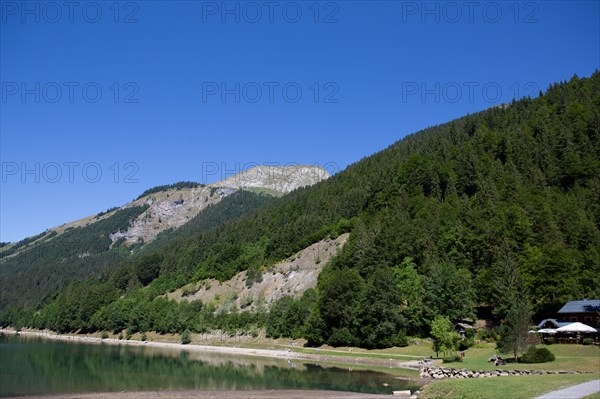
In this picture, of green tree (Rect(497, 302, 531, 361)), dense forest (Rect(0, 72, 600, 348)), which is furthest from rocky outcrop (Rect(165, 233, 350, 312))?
green tree (Rect(497, 302, 531, 361))

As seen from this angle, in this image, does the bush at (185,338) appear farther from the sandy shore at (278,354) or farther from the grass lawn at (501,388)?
the grass lawn at (501,388)

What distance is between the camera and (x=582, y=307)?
6531cm

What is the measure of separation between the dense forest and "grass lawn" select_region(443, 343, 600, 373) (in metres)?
16.5

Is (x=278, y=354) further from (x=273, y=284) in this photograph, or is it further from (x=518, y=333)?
(x=518, y=333)

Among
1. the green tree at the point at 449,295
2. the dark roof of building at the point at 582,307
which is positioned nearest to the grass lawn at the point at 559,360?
the dark roof of building at the point at 582,307

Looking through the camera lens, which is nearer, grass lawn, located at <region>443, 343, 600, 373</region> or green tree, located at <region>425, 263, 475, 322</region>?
grass lawn, located at <region>443, 343, 600, 373</region>

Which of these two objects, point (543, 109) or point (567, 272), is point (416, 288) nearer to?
point (567, 272)

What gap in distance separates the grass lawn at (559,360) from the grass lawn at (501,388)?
42.2 feet

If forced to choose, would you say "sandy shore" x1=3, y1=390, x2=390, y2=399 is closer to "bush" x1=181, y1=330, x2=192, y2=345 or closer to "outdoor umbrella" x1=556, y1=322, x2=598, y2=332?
"outdoor umbrella" x1=556, y1=322, x2=598, y2=332

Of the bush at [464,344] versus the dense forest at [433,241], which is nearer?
the bush at [464,344]

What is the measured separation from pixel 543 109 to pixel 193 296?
12710 cm

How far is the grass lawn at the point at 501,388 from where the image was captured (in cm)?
2798

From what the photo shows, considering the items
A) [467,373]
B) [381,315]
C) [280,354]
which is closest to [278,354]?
[280,354]

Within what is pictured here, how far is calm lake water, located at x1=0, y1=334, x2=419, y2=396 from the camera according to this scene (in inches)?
1961
